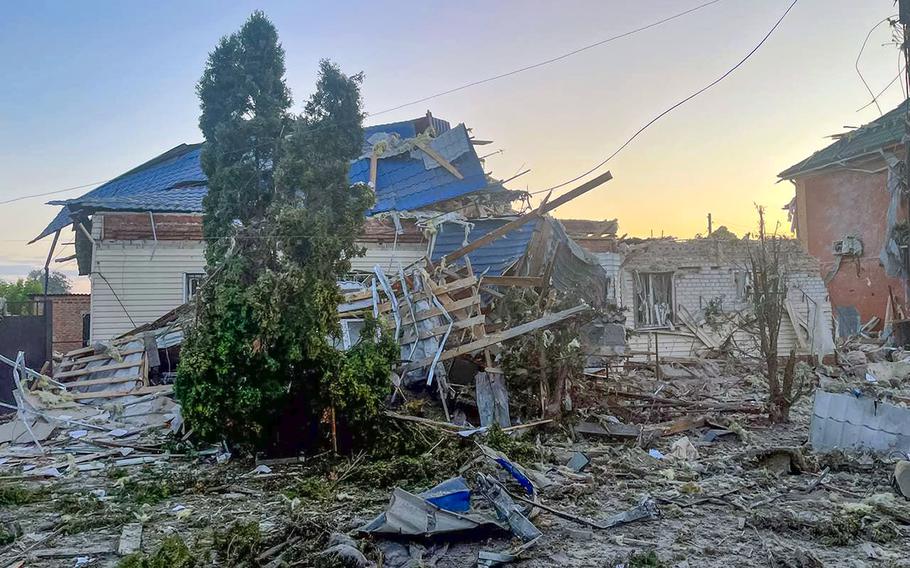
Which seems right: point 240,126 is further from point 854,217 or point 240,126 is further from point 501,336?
point 854,217

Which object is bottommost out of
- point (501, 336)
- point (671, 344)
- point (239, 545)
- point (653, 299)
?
point (239, 545)

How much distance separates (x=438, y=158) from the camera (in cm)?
1614

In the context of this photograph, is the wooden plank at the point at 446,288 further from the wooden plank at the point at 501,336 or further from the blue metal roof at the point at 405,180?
the blue metal roof at the point at 405,180

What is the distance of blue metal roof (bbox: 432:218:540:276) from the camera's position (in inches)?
500

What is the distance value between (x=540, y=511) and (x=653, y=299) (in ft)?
44.0

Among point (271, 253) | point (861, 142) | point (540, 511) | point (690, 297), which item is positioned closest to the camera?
point (540, 511)

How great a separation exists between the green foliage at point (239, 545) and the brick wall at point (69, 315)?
19.7 metres

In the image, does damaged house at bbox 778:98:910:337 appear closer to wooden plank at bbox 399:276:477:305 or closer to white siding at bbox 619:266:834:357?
white siding at bbox 619:266:834:357

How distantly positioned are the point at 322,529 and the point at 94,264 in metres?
10.5

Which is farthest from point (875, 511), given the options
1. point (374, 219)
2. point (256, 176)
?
point (374, 219)

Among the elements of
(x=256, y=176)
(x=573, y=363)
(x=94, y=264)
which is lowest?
(x=573, y=363)

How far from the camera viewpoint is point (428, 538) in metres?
4.81

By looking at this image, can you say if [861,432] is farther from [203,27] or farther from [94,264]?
[94,264]

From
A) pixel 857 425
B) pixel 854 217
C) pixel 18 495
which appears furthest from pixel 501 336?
pixel 854 217
